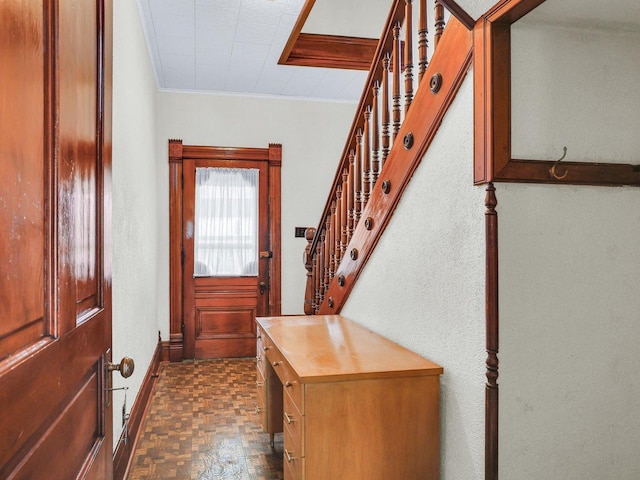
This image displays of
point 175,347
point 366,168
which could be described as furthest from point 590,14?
point 175,347

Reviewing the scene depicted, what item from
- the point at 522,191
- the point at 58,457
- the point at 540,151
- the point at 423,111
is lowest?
the point at 58,457

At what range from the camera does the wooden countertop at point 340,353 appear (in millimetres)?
1804

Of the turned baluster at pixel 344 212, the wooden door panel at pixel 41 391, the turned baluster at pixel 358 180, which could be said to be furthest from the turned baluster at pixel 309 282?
the wooden door panel at pixel 41 391

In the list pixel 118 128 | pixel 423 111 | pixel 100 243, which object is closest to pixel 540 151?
pixel 423 111

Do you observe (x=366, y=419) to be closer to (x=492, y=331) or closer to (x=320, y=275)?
(x=492, y=331)

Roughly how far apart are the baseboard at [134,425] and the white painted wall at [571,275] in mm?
1301

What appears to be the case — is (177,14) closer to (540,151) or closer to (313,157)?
(313,157)

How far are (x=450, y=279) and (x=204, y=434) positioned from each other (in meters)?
2.09

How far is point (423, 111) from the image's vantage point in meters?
2.00

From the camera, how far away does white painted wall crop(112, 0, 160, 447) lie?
2.52 m

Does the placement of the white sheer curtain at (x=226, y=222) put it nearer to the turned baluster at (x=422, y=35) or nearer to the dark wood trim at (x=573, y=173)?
the turned baluster at (x=422, y=35)

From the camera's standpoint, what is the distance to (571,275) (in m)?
1.61

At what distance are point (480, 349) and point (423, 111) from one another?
3.10 ft

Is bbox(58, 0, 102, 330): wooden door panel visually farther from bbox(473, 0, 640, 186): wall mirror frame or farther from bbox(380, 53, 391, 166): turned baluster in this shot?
bbox(380, 53, 391, 166): turned baluster
